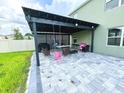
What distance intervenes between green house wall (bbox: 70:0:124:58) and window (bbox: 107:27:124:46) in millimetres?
289

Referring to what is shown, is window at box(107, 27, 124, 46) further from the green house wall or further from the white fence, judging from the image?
the white fence

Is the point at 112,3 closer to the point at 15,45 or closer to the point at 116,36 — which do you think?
the point at 116,36

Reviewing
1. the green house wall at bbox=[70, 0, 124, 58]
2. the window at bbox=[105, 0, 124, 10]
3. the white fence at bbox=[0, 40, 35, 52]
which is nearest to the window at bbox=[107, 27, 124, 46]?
the green house wall at bbox=[70, 0, 124, 58]

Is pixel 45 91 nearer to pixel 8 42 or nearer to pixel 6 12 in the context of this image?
pixel 8 42

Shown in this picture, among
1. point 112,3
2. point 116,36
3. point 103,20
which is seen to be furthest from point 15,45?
point 112,3

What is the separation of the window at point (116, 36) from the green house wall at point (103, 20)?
0.29 meters

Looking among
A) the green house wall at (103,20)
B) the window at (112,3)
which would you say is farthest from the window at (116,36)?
the window at (112,3)

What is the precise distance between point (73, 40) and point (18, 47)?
830 cm

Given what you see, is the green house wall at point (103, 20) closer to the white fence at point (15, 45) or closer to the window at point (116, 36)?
the window at point (116, 36)

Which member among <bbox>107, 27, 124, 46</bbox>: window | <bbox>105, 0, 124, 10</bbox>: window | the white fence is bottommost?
the white fence

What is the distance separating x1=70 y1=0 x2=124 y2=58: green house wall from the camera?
19.9 ft

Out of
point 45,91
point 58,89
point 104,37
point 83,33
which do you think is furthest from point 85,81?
point 83,33

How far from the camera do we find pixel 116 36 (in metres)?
6.37

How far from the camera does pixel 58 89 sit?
2.42 m
